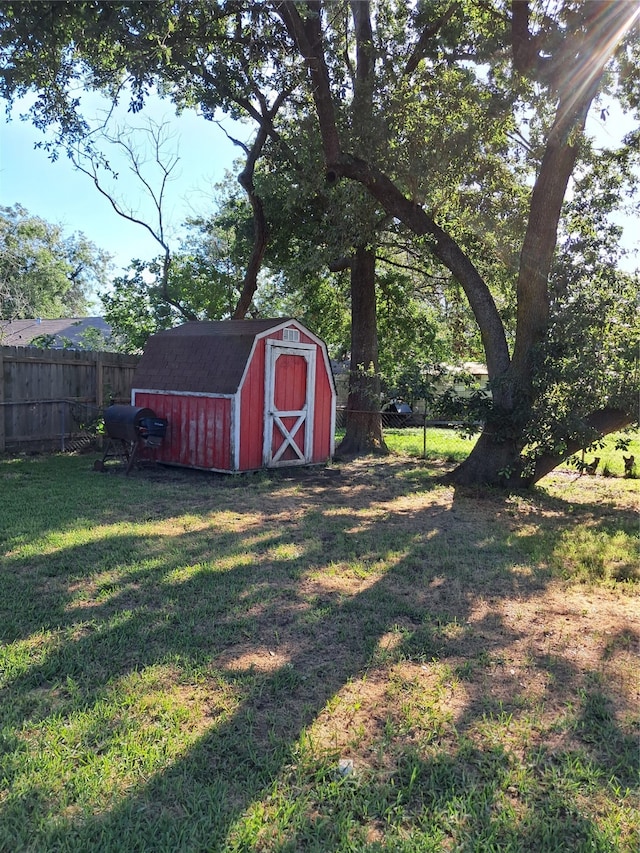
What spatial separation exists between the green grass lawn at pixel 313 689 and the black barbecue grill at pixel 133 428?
3271 mm

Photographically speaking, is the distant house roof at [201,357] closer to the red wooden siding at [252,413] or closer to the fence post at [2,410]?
the red wooden siding at [252,413]

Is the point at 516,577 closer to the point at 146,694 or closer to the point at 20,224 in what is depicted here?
the point at 146,694

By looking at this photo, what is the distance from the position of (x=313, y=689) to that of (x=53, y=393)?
966 centimetres

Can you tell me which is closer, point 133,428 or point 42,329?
point 133,428

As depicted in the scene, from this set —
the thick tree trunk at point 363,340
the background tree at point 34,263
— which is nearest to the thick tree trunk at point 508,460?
the thick tree trunk at point 363,340

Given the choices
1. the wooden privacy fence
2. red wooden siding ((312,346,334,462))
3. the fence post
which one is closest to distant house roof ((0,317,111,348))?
the wooden privacy fence

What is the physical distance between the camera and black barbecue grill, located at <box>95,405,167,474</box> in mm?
9211

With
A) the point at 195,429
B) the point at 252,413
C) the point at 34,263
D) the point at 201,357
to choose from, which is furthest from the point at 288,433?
the point at 34,263

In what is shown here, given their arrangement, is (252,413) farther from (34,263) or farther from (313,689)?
(34,263)

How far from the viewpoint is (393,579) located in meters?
4.59

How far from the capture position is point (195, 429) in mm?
9727

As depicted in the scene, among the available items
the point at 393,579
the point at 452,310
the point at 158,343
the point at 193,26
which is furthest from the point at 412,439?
the point at 393,579

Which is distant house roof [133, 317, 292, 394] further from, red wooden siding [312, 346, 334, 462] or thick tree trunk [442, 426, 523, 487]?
thick tree trunk [442, 426, 523, 487]

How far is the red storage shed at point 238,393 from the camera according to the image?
934 centimetres
